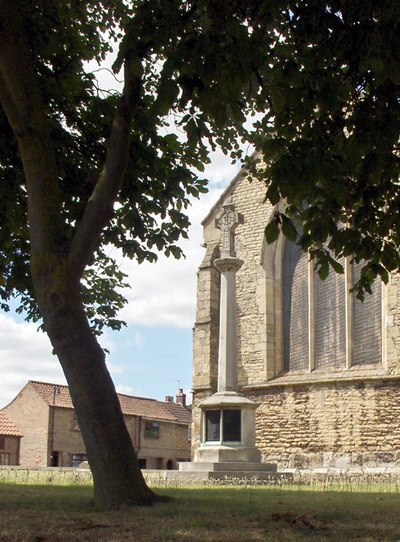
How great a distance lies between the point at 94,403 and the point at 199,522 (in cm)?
160

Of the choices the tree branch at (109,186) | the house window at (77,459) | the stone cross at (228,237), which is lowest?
the house window at (77,459)

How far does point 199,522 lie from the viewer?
19.3 ft

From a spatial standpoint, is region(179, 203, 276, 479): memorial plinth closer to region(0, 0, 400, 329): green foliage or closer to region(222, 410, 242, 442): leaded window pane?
region(222, 410, 242, 442): leaded window pane

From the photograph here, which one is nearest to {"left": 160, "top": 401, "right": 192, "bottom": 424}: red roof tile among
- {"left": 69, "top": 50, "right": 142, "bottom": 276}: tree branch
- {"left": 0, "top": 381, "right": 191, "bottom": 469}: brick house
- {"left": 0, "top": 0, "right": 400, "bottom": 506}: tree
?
{"left": 0, "top": 381, "right": 191, "bottom": 469}: brick house

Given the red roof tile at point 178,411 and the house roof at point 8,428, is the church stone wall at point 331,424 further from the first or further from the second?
the red roof tile at point 178,411

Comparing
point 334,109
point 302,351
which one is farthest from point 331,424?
point 334,109

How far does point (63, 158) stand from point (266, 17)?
13.2 ft

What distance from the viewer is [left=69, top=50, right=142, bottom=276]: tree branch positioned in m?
7.20

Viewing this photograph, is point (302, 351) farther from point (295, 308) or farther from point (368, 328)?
point (368, 328)

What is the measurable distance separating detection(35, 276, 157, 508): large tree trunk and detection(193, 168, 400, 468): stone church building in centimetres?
1367

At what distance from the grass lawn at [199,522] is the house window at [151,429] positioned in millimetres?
37748

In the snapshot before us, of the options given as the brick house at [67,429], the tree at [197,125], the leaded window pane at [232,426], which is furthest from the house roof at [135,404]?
the tree at [197,125]

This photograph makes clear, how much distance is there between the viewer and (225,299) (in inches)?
714

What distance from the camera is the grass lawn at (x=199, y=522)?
5.16m
